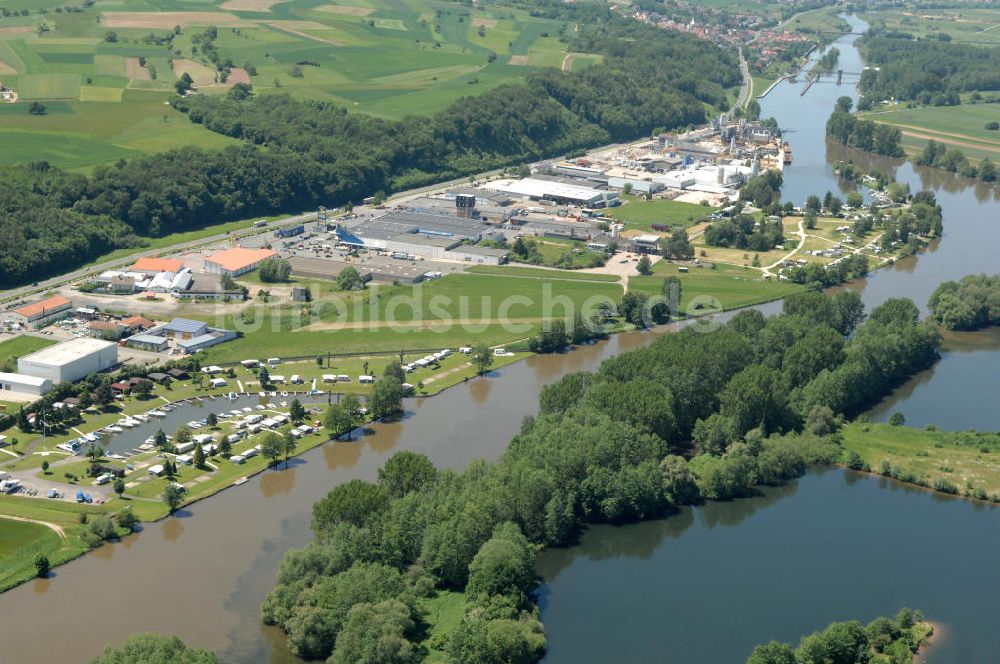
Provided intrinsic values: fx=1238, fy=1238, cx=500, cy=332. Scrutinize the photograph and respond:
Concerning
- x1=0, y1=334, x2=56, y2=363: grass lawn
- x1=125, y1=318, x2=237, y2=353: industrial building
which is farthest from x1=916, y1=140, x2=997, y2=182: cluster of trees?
x1=0, y1=334, x2=56, y2=363: grass lawn

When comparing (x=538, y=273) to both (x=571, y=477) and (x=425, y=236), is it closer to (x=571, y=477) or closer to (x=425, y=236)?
(x=425, y=236)

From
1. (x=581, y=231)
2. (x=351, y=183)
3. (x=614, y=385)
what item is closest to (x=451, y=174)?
(x=351, y=183)

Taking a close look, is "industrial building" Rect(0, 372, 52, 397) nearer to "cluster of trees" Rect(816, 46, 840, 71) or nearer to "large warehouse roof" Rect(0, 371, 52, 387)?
"large warehouse roof" Rect(0, 371, 52, 387)

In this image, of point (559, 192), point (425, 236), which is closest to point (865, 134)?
point (559, 192)

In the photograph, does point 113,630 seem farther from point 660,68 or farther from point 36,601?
point 660,68

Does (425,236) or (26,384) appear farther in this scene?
(425,236)

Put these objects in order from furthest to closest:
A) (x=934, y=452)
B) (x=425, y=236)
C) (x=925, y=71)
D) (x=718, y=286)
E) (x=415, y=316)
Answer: (x=925, y=71) → (x=425, y=236) → (x=718, y=286) → (x=415, y=316) → (x=934, y=452)
